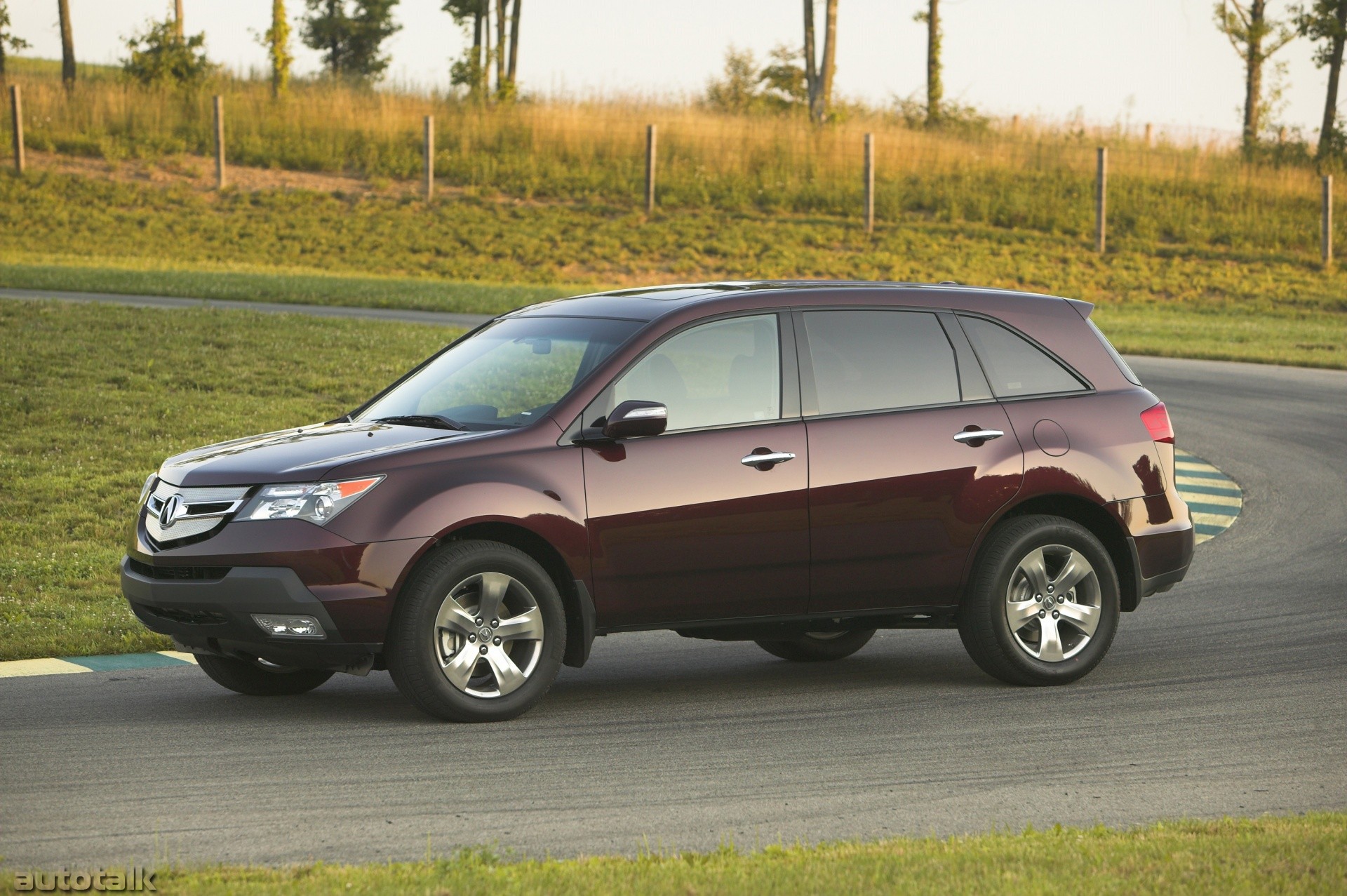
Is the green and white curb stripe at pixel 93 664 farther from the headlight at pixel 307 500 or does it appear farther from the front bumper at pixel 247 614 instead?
the headlight at pixel 307 500

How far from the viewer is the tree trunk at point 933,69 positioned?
5238 cm

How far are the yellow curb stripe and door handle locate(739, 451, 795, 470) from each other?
351 centimetres

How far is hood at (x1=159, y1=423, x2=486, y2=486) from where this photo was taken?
705 centimetres

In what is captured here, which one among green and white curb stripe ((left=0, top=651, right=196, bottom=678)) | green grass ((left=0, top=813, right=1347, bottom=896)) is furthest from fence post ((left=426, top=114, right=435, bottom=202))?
green grass ((left=0, top=813, right=1347, bottom=896))

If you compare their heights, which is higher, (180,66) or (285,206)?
(180,66)

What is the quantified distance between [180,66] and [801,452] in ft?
146

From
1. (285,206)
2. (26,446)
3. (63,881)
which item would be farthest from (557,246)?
(63,881)

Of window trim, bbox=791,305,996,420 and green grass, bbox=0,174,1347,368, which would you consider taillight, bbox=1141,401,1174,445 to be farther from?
green grass, bbox=0,174,1347,368

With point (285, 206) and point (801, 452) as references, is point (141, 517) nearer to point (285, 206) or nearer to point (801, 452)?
point (801, 452)

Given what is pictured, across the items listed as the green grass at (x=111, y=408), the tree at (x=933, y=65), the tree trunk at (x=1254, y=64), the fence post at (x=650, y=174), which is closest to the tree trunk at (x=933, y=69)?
the tree at (x=933, y=65)

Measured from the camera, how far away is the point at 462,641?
711 centimetres

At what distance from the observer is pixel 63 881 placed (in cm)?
486

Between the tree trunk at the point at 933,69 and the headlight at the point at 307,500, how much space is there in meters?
47.3

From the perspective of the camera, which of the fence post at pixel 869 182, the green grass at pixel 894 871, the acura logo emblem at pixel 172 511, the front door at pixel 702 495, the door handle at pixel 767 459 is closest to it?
the green grass at pixel 894 871
